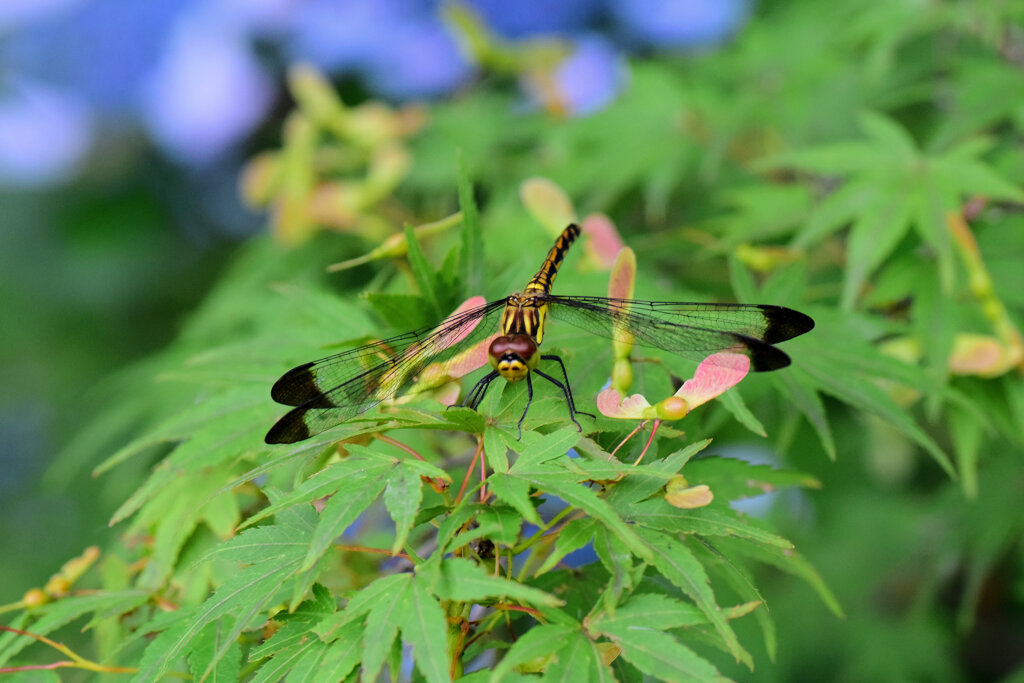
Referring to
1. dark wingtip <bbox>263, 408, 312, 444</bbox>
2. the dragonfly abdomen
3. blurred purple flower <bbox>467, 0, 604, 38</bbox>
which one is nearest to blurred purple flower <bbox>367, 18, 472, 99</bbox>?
blurred purple flower <bbox>467, 0, 604, 38</bbox>

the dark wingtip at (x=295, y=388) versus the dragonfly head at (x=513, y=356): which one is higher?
the dragonfly head at (x=513, y=356)

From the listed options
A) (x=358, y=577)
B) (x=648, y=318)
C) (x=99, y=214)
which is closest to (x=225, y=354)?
(x=358, y=577)

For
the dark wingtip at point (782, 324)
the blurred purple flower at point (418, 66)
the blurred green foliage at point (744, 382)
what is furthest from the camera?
the blurred purple flower at point (418, 66)

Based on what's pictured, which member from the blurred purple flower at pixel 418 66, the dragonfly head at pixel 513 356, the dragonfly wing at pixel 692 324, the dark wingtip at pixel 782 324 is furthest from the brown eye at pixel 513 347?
the blurred purple flower at pixel 418 66

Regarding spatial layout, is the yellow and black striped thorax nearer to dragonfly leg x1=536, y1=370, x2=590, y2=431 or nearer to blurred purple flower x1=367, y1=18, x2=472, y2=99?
dragonfly leg x1=536, y1=370, x2=590, y2=431

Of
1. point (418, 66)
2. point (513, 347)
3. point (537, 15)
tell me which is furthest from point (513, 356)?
point (537, 15)

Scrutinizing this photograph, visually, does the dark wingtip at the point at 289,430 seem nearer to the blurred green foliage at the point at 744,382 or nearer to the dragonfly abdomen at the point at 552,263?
the blurred green foliage at the point at 744,382

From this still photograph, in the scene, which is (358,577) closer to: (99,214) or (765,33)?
(765,33)
